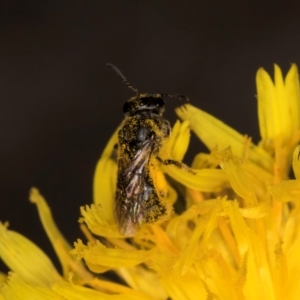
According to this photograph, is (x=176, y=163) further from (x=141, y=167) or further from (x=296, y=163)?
(x=296, y=163)

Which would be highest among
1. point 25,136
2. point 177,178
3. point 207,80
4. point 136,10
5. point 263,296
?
point 136,10

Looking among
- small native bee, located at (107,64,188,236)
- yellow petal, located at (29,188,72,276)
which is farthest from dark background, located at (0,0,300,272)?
small native bee, located at (107,64,188,236)

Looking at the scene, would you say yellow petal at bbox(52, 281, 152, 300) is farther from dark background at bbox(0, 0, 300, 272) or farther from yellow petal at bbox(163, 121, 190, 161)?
dark background at bbox(0, 0, 300, 272)

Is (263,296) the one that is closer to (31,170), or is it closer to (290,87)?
(290,87)

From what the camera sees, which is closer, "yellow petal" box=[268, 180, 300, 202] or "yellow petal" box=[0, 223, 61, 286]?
"yellow petal" box=[268, 180, 300, 202]

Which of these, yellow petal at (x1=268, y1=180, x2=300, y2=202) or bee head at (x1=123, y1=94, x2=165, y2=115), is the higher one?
bee head at (x1=123, y1=94, x2=165, y2=115)

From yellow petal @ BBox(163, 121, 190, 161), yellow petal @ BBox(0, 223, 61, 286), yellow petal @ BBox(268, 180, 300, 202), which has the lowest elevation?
yellow petal @ BBox(0, 223, 61, 286)

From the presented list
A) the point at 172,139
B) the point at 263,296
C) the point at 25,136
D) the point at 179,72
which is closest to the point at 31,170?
the point at 25,136
